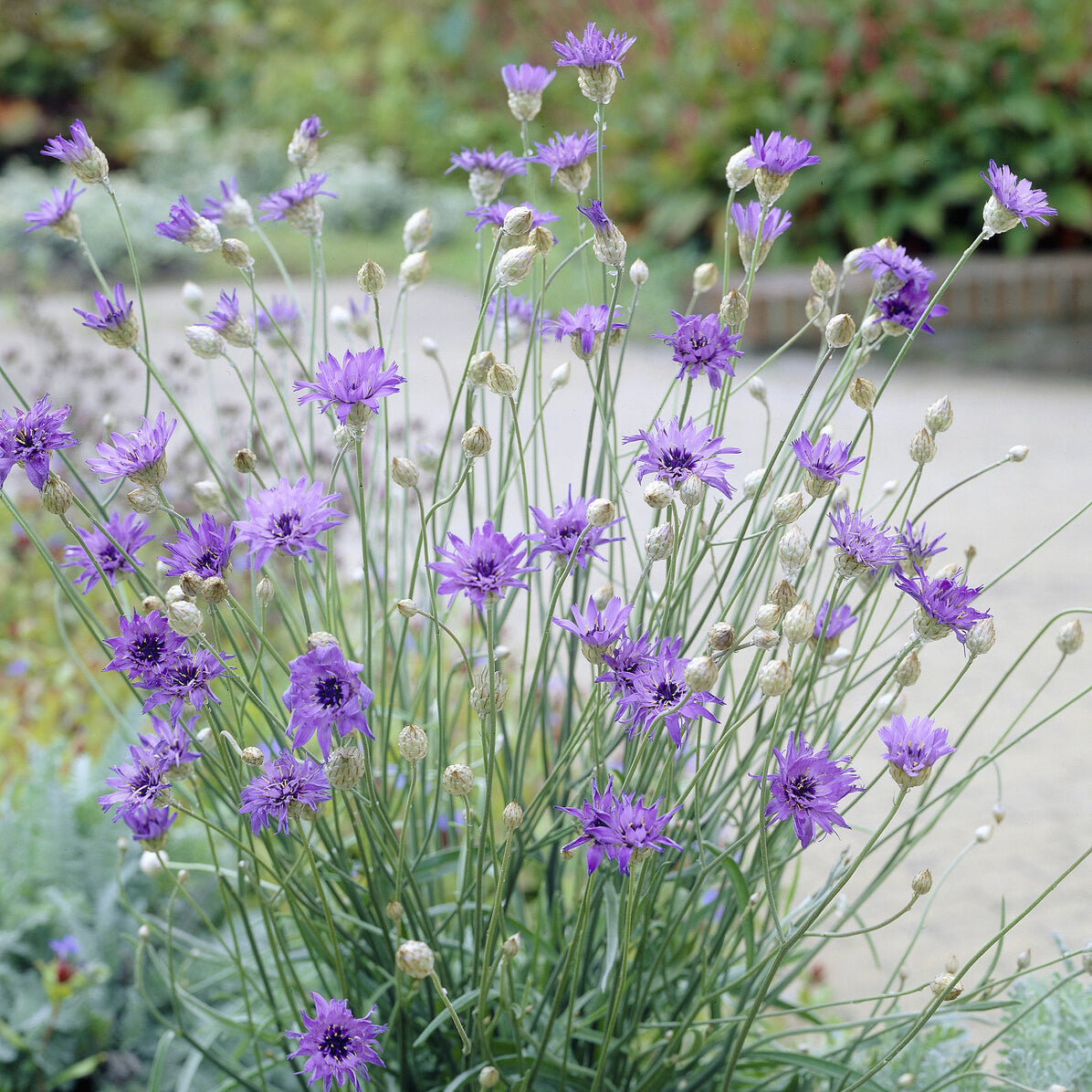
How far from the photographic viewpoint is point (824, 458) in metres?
0.87

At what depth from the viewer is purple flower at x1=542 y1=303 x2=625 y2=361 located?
3.15 ft

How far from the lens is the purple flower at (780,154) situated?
3.02ft

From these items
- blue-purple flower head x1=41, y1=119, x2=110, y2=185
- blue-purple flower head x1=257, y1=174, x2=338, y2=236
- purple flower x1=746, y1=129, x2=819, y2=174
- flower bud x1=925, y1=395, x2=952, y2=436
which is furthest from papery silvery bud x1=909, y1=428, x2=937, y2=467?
blue-purple flower head x1=41, y1=119, x2=110, y2=185

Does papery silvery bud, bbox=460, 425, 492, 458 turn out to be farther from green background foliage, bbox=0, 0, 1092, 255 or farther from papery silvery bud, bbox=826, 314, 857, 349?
green background foliage, bbox=0, 0, 1092, 255

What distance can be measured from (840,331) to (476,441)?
1.05 ft

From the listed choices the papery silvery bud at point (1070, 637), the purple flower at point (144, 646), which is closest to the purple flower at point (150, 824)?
the purple flower at point (144, 646)

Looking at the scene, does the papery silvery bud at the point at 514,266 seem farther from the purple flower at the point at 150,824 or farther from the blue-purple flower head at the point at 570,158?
the purple flower at the point at 150,824

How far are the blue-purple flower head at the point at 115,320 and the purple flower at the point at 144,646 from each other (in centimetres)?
25

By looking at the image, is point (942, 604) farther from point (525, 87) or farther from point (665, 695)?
point (525, 87)

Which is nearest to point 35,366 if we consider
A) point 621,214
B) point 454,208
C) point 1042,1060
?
point 621,214

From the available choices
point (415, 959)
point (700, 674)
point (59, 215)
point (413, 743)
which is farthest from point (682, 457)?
point (59, 215)

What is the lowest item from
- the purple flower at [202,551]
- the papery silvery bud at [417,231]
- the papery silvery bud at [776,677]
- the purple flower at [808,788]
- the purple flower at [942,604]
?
the purple flower at [808,788]

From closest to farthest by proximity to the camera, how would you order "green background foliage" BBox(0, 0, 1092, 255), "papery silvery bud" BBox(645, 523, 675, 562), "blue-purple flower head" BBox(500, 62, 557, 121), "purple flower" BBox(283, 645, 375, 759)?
"purple flower" BBox(283, 645, 375, 759) → "papery silvery bud" BBox(645, 523, 675, 562) → "blue-purple flower head" BBox(500, 62, 557, 121) → "green background foliage" BBox(0, 0, 1092, 255)

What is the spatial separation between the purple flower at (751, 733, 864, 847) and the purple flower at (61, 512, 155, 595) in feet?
1.76
